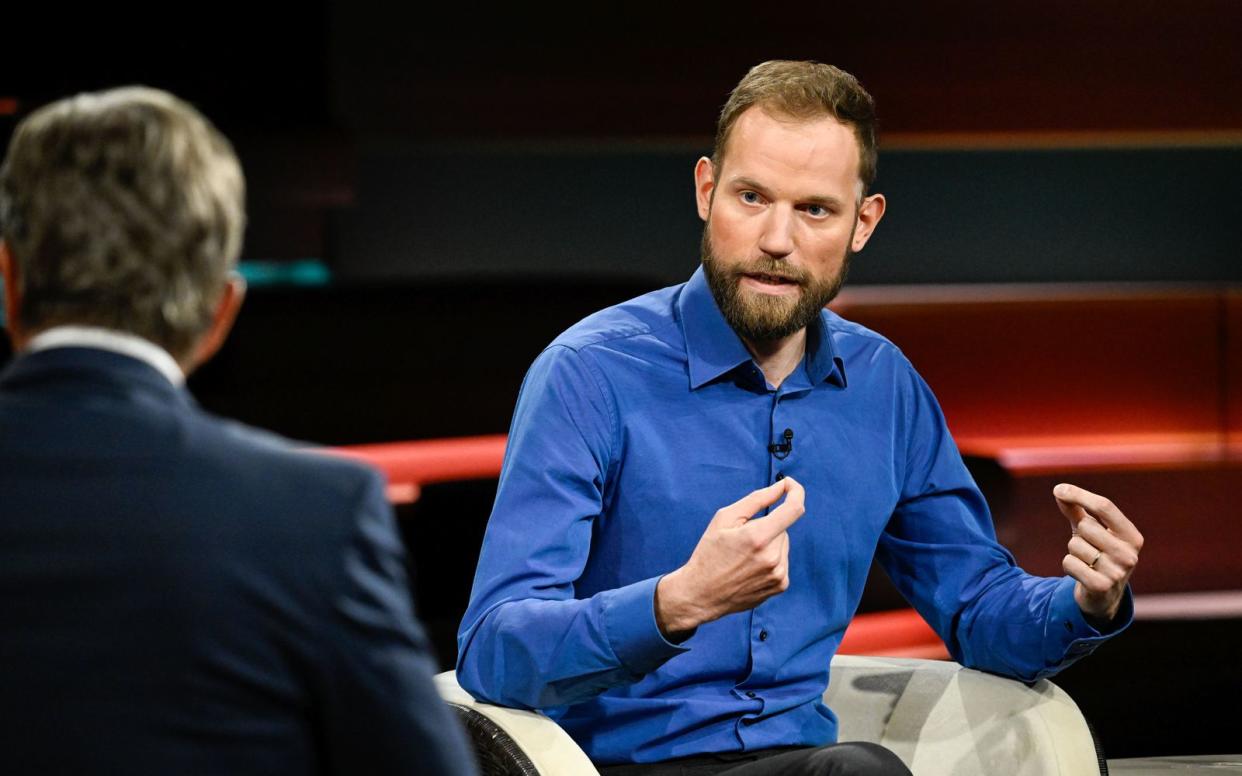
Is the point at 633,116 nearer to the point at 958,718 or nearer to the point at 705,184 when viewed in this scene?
the point at 705,184

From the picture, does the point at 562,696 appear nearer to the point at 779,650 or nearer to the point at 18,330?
the point at 779,650

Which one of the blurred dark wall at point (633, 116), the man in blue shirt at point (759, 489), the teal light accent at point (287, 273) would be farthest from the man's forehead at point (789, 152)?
the teal light accent at point (287, 273)

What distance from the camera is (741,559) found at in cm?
131

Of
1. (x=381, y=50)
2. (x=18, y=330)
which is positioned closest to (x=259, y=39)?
(x=381, y=50)

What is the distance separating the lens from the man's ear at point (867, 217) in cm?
180

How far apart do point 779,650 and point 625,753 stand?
0.22m

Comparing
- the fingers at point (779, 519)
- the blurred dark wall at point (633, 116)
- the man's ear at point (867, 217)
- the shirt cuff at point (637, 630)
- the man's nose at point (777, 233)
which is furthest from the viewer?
the blurred dark wall at point (633, 116)

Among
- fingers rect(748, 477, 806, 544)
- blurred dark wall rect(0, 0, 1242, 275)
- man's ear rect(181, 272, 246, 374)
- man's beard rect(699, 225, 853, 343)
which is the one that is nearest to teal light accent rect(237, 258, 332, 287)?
blurred dark wall rect(0, 0, 1242, 275)

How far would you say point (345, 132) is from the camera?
3896 mm

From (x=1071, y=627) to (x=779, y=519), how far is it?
50cm

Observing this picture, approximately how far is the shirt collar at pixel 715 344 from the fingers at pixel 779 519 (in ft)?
1.29

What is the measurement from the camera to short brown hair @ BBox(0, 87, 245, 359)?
0.77 m

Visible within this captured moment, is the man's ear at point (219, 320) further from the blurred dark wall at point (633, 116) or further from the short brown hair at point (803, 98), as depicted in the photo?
the blurred dark wall at point (633, 116)

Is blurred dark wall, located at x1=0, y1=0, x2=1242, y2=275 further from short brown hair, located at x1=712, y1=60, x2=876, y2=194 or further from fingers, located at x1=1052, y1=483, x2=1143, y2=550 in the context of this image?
fingers, located at x1=1052, y1=483, x2=1143, y2=550
